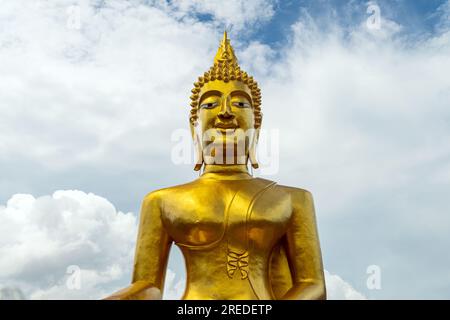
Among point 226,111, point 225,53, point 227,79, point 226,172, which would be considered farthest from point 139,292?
point 225,53

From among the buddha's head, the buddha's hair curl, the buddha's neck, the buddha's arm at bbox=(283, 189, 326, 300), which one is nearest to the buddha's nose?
the buddha's head

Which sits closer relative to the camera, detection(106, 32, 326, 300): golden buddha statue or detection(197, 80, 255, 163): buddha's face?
detection(106, 32, 326, 300): golden buddha statue

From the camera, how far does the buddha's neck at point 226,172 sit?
647 cm

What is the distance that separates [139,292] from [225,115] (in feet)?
6.71

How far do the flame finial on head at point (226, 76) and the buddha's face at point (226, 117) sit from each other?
2.8 inches

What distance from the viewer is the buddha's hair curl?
262 inches

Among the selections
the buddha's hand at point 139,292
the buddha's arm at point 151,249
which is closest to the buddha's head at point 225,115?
the buddha's arm at point 151,249

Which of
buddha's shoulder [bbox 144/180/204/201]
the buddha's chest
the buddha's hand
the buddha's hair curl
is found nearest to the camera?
the buddha's hand

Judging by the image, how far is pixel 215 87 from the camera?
21.6ft

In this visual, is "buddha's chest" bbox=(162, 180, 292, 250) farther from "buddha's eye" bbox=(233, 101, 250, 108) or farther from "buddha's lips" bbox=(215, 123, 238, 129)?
"buddha's eye" bbox=(233, 101, 250, 108)

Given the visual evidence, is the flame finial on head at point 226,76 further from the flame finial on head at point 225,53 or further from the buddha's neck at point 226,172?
the buddha's neck at point 226,172

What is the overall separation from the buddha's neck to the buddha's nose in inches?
20.8

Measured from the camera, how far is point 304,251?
6.05m
